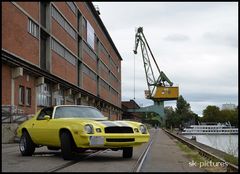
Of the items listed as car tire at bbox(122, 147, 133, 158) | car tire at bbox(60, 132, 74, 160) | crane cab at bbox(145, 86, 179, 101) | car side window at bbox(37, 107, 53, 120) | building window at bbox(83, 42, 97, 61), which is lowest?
car tire at bbox(122, 147, 133, 158)

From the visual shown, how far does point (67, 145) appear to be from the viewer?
513 inches

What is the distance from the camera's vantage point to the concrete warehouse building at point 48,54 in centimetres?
3512

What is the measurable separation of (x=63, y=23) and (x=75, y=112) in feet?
132

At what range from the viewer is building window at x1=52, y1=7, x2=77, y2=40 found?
4903 centimetres

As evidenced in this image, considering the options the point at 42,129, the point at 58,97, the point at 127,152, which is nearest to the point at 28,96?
the point at 58,97

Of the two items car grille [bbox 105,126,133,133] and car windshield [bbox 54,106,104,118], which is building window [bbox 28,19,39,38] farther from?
car grille [bbox 105,126,133,133]

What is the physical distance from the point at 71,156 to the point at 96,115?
1.85m

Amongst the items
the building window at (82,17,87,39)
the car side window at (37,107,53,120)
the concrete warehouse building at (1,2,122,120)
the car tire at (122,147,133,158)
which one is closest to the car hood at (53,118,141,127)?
the car tire at (122,147,133,158)

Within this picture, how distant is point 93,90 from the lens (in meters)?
76.5

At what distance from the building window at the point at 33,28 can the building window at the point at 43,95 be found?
4.92 m

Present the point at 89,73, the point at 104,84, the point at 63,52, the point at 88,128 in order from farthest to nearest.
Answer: the point at 104,84
the point at 89,73
the point at 63,52
the point at 88,128

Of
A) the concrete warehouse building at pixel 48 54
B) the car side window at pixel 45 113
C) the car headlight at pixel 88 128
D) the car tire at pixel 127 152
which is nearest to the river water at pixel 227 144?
the car tire at pixel 127 152

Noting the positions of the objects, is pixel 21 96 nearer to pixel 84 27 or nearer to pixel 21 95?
pixel 21 95

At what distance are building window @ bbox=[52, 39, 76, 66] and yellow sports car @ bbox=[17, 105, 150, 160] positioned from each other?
33.9 m
